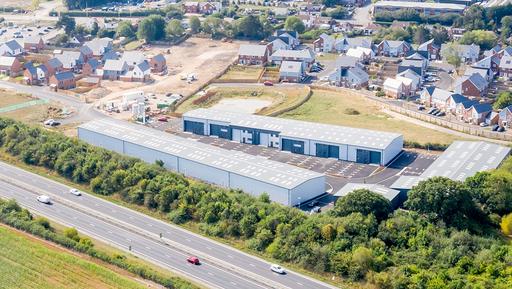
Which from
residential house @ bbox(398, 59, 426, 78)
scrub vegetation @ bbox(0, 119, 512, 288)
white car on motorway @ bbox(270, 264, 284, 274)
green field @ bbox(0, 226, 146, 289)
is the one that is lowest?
white car on motorway @ bbox(270, 264, 284, 274)

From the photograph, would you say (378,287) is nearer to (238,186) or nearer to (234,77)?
(238,186)

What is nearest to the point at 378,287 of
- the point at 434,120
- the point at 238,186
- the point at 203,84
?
the point at 238,186

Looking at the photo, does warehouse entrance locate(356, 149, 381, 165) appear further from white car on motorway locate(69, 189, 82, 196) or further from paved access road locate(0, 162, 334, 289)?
white car on motorway locate(69, 189, 82, 196)

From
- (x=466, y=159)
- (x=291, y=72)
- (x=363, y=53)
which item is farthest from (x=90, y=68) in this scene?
(x=466, y=159)

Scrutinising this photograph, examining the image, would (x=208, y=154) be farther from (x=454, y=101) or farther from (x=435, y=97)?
(x=435, y=97)

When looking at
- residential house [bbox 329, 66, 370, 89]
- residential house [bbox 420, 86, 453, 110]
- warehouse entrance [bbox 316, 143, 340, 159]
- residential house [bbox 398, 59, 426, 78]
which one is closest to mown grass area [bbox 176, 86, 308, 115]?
residential house [bbox 329, 66, 370, 89]

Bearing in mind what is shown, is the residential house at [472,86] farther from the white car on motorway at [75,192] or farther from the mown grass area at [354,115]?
the white car on motorway at [75,192]
